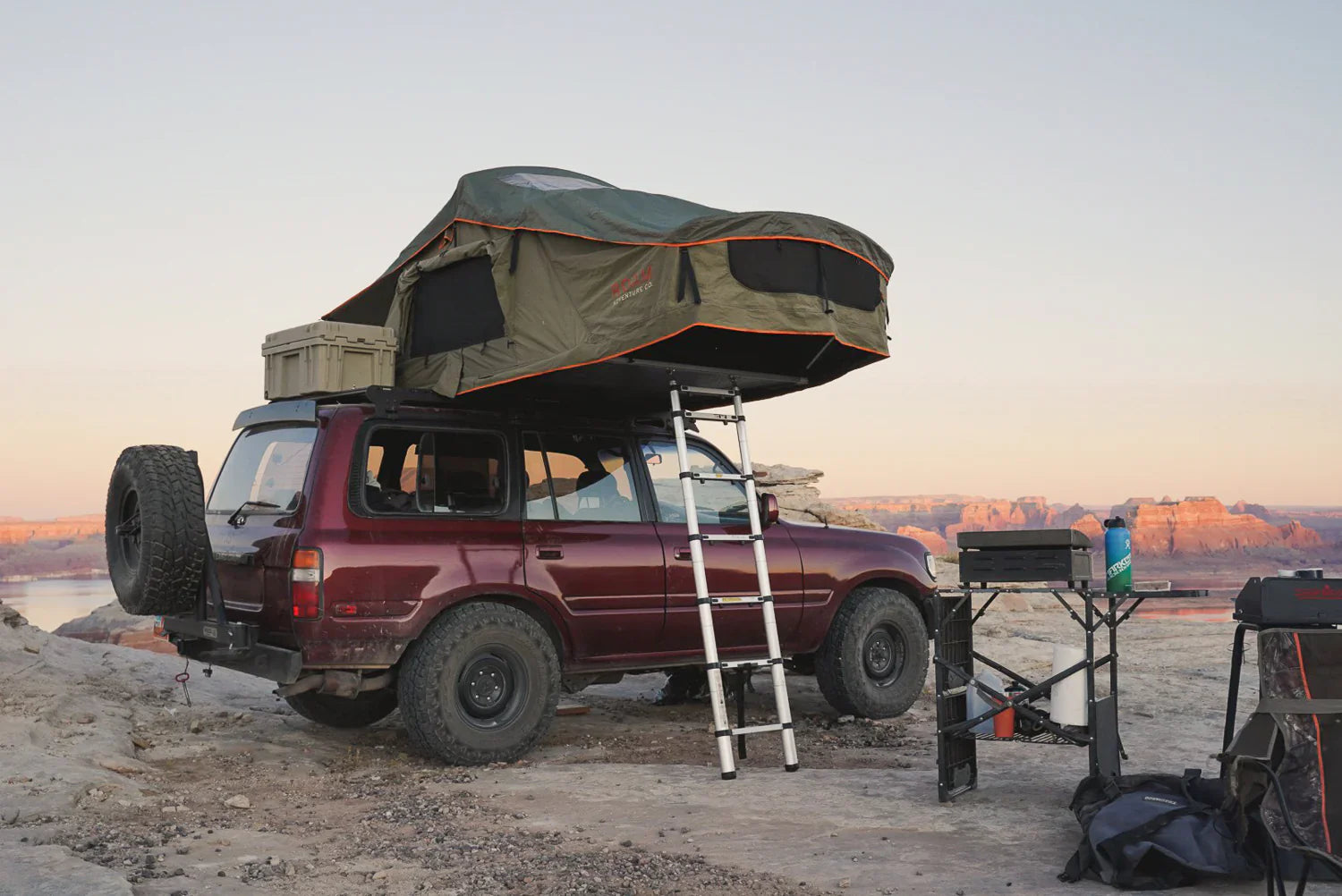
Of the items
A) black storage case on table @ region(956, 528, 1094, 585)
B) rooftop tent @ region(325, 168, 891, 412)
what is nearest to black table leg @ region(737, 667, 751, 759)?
rooftop tent @ region(325, 168, 891, 412)

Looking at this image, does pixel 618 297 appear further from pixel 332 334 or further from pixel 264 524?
pixel 264 524

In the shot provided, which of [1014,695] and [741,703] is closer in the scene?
[1014,695]

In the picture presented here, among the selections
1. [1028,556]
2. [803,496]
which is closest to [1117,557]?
[1028,556]

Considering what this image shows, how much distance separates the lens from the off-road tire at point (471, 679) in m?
6.86

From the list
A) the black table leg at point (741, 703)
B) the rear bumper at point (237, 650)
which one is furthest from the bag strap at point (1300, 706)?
the rear bumper at point (237, 650)

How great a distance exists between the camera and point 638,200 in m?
7.87

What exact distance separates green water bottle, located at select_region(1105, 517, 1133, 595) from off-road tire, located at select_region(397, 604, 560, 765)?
10.6 ft

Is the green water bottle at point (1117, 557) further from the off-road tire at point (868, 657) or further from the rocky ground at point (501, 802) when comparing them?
the off-road tire at point (868, 657)

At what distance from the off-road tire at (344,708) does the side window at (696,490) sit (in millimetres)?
2275

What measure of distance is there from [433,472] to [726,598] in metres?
1.94

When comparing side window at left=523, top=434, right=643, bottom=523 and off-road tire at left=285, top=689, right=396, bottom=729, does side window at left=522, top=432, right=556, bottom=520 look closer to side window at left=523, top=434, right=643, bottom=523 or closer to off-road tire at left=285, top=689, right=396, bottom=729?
side window at left=523, top=434, right=643, bottom=523

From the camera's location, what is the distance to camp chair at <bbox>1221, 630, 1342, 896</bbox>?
4.29m

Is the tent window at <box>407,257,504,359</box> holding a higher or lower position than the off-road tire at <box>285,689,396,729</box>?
higher

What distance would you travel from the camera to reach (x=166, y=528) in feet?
22.5
